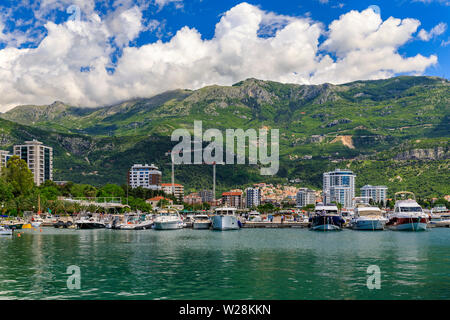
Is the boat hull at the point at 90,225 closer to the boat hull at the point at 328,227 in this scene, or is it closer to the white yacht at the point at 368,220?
the boat hull at the point at 328,227

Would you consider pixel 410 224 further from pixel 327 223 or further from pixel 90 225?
pixel 90 225

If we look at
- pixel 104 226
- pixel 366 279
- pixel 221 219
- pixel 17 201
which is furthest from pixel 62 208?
pixel 366 279

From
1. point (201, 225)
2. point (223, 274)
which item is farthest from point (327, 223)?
point (223, 274)

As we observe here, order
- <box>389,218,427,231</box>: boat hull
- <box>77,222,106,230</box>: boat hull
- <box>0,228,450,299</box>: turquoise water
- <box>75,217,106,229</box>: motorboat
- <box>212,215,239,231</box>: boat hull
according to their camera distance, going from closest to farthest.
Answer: <box>0,228,450,299</box>: turquoise water, <box>389,218,427,231</box>: boat hull, <box>212,215,239,231</box>: boat hull, <box>75,217,106,229</box>: motorboat, <box>77,222,106,230</box>: boat hull

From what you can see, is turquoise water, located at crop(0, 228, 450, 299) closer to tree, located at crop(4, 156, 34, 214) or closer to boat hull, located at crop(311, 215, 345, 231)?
boat hull, located at crop(311, 215, 345, 231)

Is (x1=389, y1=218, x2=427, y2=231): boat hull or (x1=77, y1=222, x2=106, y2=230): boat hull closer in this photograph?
(x1=389, y1=218, x2=427, y2=231): boat hull

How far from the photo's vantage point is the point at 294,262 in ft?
139

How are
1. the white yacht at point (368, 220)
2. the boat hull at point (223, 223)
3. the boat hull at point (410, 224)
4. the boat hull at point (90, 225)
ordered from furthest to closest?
the boat hull at point (90, 225) < the boat hull at point (223, 223) < the white yacht at point (368, 220) < the boat hull at point (410, 224)

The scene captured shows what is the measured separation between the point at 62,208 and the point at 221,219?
7418 cm

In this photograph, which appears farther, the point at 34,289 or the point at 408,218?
the point at 408,218

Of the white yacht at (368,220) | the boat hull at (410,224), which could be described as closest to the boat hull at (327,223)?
the white yacht at (368,220)

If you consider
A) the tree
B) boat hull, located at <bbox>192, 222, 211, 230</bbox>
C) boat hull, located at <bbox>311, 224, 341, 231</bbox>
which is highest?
the tree

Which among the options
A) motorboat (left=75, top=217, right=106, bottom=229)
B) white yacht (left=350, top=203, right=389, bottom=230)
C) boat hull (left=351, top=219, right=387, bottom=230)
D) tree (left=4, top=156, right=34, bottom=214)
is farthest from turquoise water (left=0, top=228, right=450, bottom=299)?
tree (left=4, top=156, right=34, bottom=214)
